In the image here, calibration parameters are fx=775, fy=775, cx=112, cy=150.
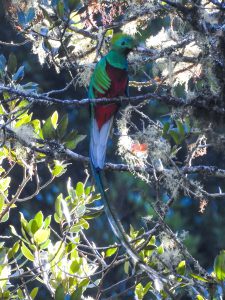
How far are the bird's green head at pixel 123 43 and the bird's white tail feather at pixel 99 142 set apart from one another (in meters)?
0.31

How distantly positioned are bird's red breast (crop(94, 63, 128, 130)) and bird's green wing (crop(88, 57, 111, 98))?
18mm

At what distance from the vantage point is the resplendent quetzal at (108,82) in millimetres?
3312

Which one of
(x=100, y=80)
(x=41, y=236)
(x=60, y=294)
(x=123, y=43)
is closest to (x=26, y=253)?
(x=41, y=236)

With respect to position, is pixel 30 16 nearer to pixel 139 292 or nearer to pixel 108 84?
pixel 108 84

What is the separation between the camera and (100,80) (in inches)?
132

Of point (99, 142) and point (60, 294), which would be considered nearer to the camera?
point (60, 294)

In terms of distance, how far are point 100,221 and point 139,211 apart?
1.93 ft

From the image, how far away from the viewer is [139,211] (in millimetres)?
6477

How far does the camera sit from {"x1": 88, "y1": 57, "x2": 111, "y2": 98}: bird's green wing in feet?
10.8

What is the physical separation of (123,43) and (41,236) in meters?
0.96

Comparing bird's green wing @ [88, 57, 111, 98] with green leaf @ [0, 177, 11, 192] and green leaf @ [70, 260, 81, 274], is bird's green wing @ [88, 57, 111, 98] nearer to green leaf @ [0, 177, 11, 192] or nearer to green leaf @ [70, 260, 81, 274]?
green leaf @ [0, 177, 11, 192]

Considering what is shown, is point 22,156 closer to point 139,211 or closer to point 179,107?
point 179,107

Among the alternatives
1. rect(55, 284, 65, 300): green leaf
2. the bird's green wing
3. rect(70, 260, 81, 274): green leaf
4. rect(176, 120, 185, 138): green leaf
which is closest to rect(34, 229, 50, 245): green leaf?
rect(70, 260, 81, 274): green leaf

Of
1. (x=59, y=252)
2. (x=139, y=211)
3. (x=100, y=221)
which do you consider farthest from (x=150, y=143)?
(x=100, y=221)
